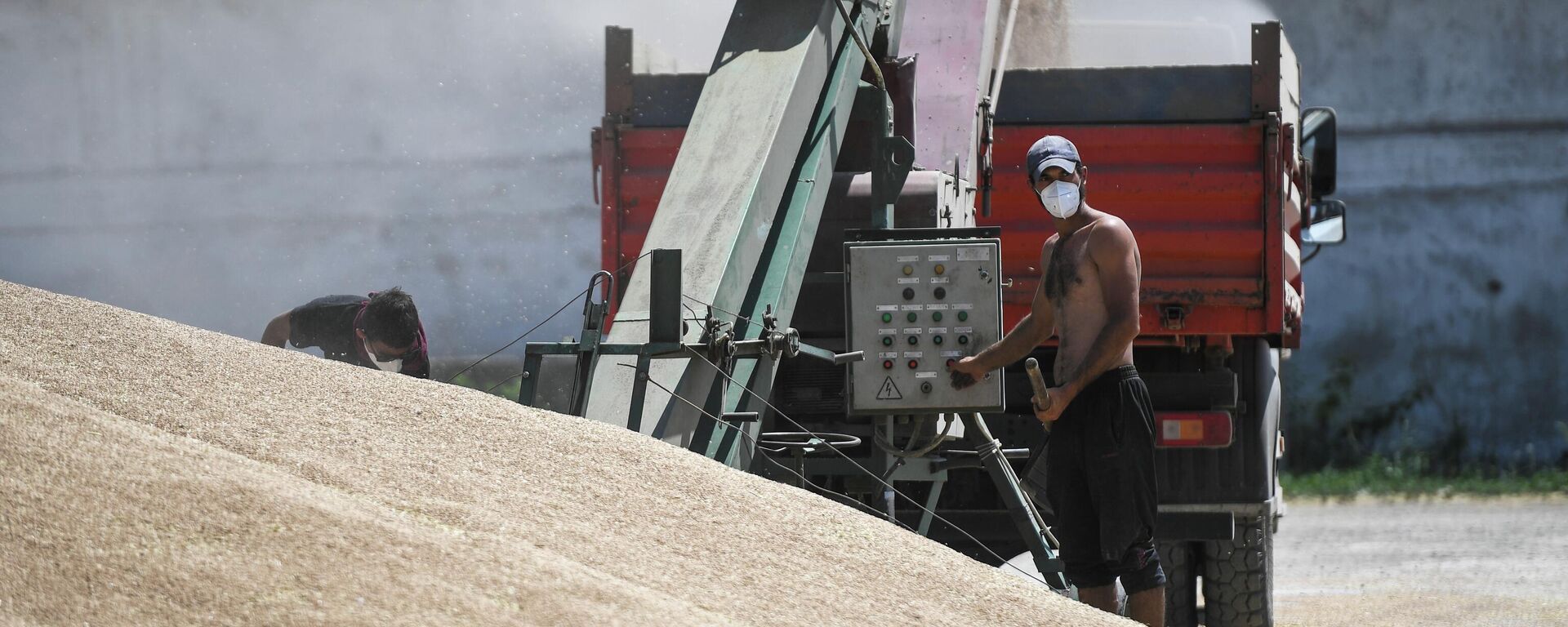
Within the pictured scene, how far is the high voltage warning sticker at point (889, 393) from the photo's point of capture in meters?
4.31

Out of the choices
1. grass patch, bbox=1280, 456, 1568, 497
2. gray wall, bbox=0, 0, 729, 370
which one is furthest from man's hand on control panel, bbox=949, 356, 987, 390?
gray wall, bbox=0, 0, 729, 370

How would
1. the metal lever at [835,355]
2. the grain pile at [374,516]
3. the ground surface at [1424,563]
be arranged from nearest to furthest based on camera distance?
1. the grain pile at [374,516]
2. the metal lever at [835,355]
3. the ground surface at [1424,563]

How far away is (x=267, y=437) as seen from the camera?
3.32 m

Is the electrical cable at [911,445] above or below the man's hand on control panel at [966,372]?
below

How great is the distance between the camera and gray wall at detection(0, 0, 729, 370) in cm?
1462

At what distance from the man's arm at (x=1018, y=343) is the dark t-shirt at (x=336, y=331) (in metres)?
2.43

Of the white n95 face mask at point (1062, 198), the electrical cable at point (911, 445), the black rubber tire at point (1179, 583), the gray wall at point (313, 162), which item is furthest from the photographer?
the gray wall at point (313, 162)

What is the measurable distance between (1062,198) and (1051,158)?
111mm

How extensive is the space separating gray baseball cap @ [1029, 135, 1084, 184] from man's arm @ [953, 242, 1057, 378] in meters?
0.32

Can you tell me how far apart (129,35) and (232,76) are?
95 cm

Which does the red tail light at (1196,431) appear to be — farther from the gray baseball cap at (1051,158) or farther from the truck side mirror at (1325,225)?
the truck side mirror at (1325,225)

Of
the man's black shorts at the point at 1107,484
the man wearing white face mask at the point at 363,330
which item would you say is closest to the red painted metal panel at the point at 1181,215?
the man's black shorts at the point at 1107,484

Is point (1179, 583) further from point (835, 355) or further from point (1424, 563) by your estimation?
point (1424, 563)

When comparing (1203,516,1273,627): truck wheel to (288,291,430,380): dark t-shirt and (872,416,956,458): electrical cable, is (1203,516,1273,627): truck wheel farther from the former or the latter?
(288,291,430,380): dark t-shirt
